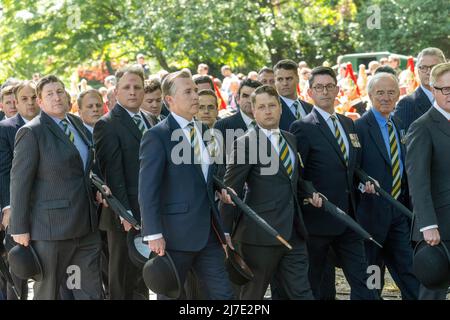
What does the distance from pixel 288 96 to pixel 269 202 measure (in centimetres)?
205

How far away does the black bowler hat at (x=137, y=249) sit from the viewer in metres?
7.67

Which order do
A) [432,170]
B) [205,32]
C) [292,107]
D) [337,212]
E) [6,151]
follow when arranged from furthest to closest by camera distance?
[205,32] → [292,107] → [6,151] → [337,212] → [432,170]

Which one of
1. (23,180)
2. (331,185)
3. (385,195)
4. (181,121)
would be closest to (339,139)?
(331,185)

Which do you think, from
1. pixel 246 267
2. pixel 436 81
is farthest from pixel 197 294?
pixel 436 81

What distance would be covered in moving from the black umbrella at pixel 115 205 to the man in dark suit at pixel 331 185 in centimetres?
151

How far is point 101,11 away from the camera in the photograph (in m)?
30.8

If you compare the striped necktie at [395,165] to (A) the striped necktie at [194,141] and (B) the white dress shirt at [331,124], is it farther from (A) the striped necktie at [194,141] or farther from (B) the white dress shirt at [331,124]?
(A) the striped necktie at [194,141]

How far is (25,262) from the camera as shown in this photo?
7.24 m

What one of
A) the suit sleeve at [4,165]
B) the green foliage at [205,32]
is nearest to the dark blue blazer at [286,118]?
the suit sleeve at [4,165]

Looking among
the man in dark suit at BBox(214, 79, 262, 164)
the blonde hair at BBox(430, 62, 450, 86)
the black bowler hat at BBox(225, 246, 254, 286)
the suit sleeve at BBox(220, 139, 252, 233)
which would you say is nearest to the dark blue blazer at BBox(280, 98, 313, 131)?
the man in dark suit at BBox(214, 79, 262, 164)

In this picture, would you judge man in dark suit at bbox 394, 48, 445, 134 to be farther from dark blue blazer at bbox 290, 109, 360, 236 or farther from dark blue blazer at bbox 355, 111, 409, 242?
dark blue blazer at bbox 290, 109, 360, 236

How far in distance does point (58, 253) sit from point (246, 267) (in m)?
1.47

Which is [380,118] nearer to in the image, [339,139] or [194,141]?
[339,139]
